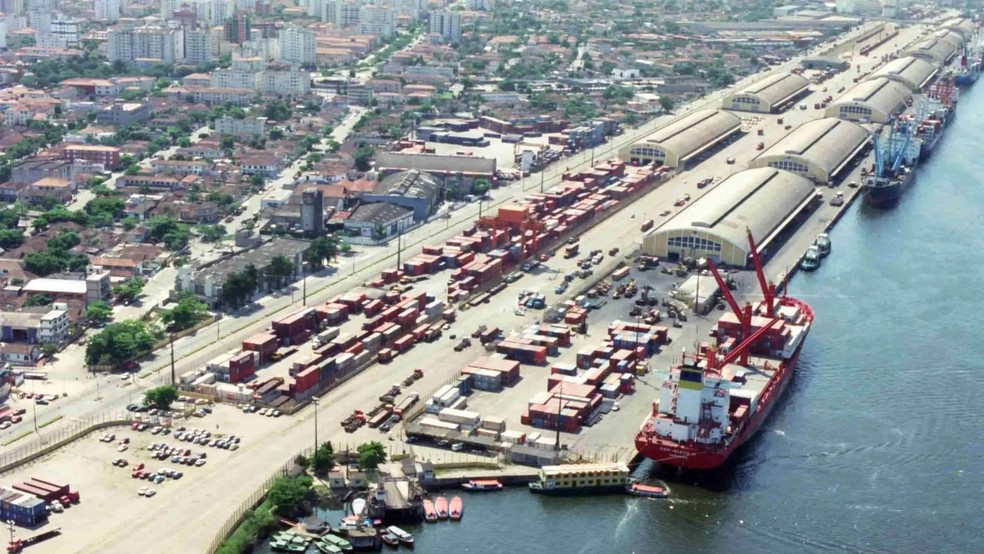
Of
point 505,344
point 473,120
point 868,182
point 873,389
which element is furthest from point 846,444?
point 473,120

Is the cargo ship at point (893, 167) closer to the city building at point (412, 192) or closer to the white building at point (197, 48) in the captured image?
the city building at point (412, 192)

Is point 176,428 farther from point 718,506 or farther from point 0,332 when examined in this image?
point 718,506

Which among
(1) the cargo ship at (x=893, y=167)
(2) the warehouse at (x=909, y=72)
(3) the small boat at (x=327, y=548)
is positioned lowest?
(3) the small boat at (x=327, y=548)

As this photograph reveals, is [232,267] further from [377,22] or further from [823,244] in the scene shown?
[377,22]

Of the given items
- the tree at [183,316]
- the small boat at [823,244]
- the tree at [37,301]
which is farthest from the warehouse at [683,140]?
the tree at [37,301]

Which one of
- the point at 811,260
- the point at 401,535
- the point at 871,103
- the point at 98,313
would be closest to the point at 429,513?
the point at 401,535

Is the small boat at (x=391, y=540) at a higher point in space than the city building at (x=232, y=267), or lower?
lower

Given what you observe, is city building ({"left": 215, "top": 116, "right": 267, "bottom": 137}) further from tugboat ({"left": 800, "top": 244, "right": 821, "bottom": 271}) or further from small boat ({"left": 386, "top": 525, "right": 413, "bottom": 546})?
small boat ({"left": 386, "top": 525, "right": 413, "bottom": 546})
